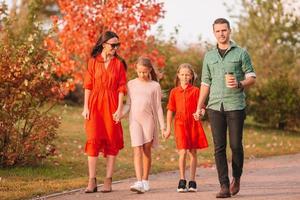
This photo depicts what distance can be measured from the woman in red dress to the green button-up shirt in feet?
4.42

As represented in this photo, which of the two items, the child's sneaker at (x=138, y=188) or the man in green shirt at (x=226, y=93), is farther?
the child's sneaker at (x=138, y=188)

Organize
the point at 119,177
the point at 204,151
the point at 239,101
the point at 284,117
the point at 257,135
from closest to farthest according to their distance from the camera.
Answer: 1. the point at 239,101
2. the point at 119,177
3. the point at 204,151
4. the point at 257,135
5. the point at 284,117

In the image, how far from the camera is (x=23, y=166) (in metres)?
11.7

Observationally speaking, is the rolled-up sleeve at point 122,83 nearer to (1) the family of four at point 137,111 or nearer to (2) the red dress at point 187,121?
(1) the family of four at point 137,111

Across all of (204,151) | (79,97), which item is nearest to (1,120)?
(204,151)

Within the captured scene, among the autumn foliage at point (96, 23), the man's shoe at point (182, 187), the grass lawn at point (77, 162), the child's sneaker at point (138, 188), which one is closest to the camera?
the child's sneaker at point (138, 188)

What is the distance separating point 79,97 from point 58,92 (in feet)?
67.8

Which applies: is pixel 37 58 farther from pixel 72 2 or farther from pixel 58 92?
pixel 72 2

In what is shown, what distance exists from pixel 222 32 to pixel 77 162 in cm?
512

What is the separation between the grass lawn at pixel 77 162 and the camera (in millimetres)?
9891

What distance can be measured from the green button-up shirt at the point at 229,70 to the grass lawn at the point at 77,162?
100 inches

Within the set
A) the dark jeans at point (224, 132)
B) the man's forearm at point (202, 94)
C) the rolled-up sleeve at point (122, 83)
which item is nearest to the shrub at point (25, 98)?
the rolled-up sleeve at point (122, 83)

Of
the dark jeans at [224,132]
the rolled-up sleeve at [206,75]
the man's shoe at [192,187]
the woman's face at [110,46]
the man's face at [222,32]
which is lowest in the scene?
the man's shoe at [192,187]

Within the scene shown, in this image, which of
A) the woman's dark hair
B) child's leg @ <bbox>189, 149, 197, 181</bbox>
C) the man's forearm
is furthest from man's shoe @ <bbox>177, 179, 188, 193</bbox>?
the woman's dark hair
